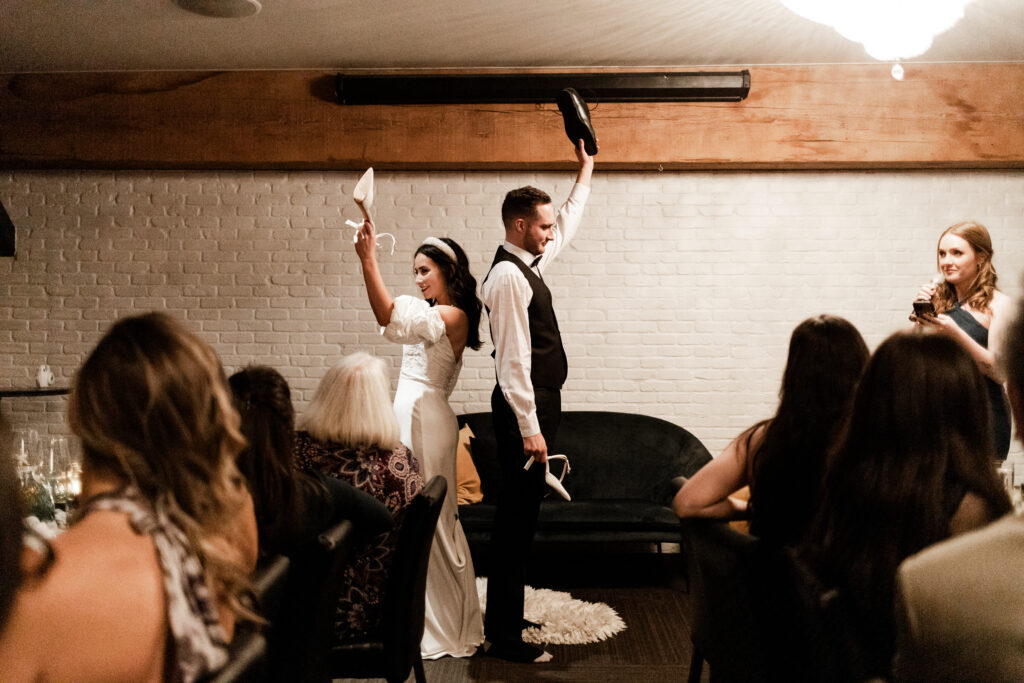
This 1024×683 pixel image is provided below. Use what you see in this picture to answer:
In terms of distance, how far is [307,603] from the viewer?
1.58 meters

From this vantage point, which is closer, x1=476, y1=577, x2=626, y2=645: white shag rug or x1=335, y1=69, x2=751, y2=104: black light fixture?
x1=476, y1=577, x2=626, y2=645: white shag rug

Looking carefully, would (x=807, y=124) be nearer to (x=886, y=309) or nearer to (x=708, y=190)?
(x=708, y=190)

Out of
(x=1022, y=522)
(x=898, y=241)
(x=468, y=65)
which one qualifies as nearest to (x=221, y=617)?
(x=1022, y=522)

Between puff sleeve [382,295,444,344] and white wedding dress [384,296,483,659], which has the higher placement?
puff sleeve [382,295,444,344]

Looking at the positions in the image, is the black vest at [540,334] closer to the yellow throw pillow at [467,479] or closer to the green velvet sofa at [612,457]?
the green velvet sofa at [612,457]

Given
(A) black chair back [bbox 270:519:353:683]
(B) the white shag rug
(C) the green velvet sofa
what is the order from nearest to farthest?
(A) black chair back [bbox 270:519:353:683], (B) the white shag rug, (C) the green velvet sofa

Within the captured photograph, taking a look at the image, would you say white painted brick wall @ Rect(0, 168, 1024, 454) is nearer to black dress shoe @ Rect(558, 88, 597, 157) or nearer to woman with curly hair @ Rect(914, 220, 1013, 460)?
black dress shoe @ Rect(558, 88, 597, 157)

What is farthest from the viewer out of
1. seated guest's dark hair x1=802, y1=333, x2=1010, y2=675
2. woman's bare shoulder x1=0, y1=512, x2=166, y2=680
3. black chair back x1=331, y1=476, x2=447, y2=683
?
black chair back x1=331, y1=476, x2=447, y2=683

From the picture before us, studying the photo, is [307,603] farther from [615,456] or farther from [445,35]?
[445,35]

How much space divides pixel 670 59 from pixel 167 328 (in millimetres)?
4001

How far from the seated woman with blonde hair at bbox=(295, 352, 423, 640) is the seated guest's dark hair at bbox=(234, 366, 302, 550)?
0.48 m

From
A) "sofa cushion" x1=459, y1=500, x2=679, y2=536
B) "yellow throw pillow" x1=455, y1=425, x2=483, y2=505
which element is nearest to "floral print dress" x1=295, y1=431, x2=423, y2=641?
"sofa cushion" x1=459, y1=500, x2=679, y2=536

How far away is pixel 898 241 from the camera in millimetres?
4773

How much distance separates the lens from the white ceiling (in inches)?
148
